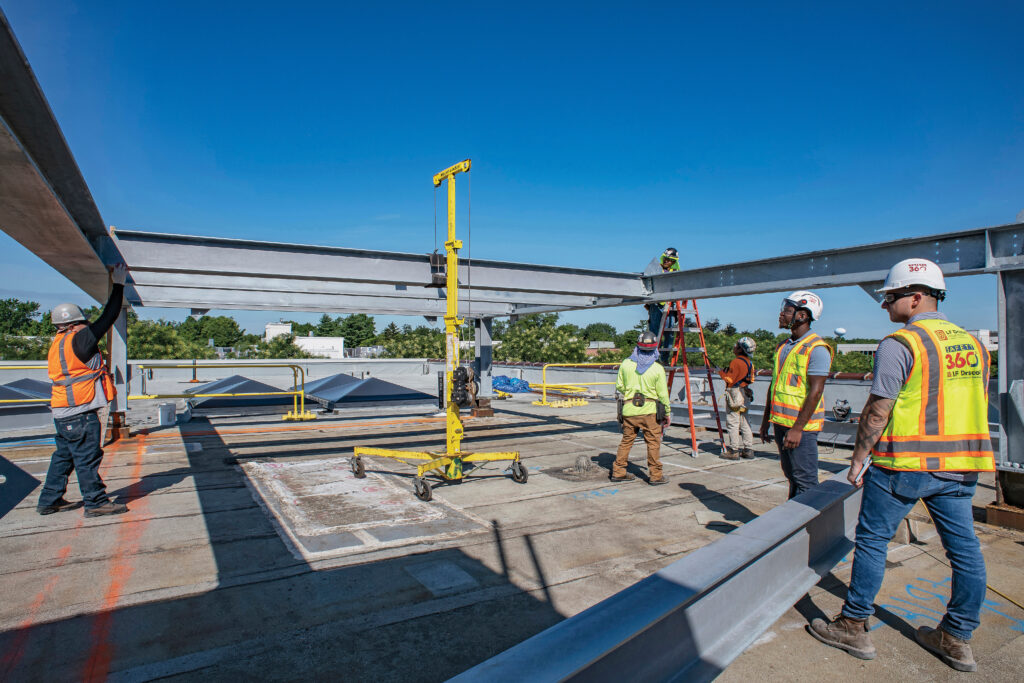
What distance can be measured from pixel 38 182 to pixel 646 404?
6.30 meters

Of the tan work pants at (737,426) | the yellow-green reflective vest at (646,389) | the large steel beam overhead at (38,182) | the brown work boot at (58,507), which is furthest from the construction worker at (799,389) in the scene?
the brown work boot at (58,507)

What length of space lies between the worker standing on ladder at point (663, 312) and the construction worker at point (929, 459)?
649 cm

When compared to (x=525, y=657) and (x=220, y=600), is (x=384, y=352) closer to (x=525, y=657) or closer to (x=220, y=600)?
(x=220, y=600)

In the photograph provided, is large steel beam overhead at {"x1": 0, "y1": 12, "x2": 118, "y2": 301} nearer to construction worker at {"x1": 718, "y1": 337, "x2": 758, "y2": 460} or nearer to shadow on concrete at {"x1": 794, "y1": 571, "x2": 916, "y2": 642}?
shadow on concrete at {"x1": 794, "y1": 571, "x2": 916, "y2": 642}

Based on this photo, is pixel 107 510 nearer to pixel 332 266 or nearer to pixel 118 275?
pixel 118 275

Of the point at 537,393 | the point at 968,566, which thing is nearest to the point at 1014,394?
the point at 968,566

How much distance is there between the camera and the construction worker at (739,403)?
912 centimetres

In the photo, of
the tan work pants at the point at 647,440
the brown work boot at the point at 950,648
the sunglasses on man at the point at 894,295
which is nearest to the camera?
the brown work boot at the point at 950,648

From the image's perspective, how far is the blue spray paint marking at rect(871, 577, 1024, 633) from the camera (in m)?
3.42

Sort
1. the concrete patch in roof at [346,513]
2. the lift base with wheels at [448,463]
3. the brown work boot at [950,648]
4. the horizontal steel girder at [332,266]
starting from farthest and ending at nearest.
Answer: the horizontal steel girder at [332,266] < the lift base with wheels at [448,463] < the concrete patch in roof at [346,513] < the brown work boot at [950,648]

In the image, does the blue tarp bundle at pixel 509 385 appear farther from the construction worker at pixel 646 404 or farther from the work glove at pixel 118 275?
the work glove at pixel 118 275

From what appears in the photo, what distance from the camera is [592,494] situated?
6.72 metres

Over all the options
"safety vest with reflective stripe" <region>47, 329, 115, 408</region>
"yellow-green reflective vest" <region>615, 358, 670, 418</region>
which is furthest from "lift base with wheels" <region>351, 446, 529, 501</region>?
"safety vest with reflective stripe" <region>47, 329, 115, 408</region>

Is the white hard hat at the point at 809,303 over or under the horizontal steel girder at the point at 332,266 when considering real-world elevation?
under
